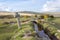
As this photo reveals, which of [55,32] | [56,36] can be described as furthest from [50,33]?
[56,36]

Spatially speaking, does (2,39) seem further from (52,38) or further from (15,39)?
(52,38)

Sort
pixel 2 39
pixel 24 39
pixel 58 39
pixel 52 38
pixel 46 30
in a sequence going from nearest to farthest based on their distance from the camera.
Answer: pixel 24 39
pixel 2 39
pixel 58 39
pixel 52 38
pixel 46 30

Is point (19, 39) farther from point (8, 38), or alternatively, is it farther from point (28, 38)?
point (8, 38)

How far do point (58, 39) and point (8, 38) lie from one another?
1039cm

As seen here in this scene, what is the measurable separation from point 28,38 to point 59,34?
1248 centimetres

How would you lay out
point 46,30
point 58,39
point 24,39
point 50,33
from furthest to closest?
point 46,30 → point 50,33 → point 58,39 → point 24,39

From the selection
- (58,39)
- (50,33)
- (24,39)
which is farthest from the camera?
(50,33)

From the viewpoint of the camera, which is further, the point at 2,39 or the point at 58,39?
the point at 58,39

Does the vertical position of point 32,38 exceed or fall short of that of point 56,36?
it exceeds it

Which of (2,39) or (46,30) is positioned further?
(46,30)

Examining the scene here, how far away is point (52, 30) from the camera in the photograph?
45.0 m

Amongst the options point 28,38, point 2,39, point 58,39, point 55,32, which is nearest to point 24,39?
point 28,38

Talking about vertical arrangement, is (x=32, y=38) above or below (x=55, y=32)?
above

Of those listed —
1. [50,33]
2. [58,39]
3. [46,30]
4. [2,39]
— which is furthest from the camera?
[46,30]
